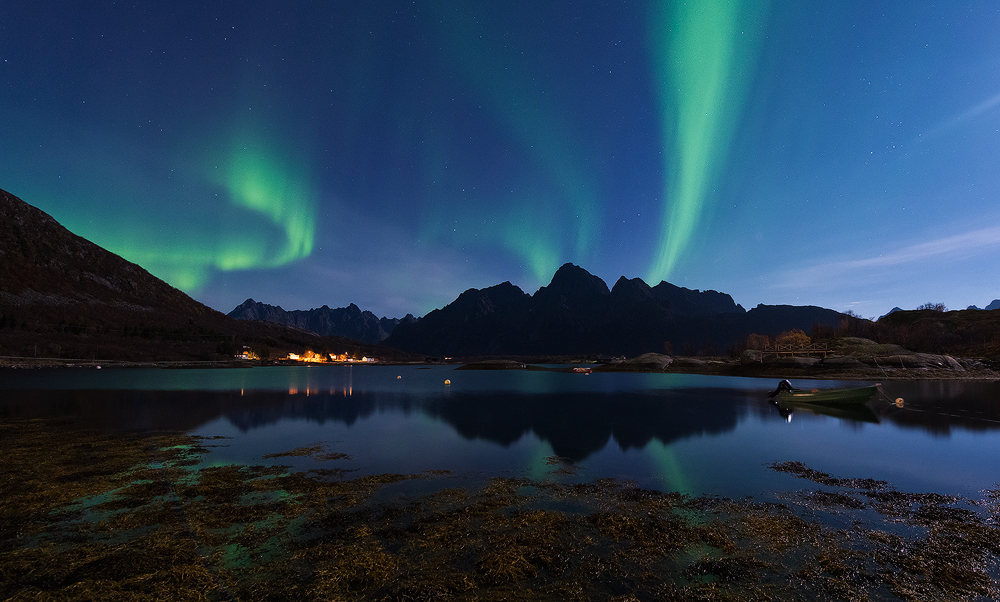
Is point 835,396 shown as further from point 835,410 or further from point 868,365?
point 868,365

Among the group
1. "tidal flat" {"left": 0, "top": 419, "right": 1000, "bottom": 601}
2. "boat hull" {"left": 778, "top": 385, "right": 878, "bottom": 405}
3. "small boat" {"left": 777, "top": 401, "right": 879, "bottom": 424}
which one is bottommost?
"small boat" {"left": 777, "top": 401, "right": 879, "bottom": 424}

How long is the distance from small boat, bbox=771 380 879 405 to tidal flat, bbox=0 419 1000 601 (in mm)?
33878

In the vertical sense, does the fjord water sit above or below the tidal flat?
below

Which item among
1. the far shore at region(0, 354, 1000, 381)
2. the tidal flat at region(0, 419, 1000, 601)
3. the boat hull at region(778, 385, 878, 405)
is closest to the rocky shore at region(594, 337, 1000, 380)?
the far shore at region(0, 354, 1000, 381)

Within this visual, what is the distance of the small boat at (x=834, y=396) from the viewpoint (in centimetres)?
4291

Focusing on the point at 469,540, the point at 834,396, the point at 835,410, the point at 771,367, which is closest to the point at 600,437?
the point at 469,540

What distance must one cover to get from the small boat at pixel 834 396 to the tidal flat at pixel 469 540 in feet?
111

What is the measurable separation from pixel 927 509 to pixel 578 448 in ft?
49.0

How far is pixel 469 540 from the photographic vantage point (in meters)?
10.8

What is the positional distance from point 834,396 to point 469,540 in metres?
51.4

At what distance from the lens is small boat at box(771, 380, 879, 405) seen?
42906 mm

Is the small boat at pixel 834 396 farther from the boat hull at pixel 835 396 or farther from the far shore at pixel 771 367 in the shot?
the far shore at pixel 771 367

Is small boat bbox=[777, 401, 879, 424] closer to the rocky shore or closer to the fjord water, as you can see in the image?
the fjord water

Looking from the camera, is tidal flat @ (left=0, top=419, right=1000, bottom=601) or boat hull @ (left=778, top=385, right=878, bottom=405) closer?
tidal flat @ (left=0, top=419, right=1000, bottom=601)
